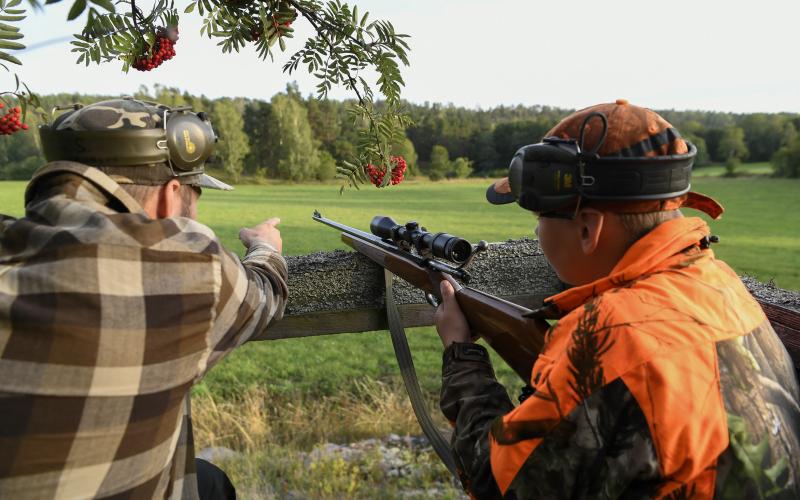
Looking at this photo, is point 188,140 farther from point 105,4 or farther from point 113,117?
point 105,4

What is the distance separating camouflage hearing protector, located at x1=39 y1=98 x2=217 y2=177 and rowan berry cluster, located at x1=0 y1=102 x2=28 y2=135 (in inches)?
7.1

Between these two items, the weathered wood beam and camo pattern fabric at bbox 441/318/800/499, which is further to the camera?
the weathered wood beam

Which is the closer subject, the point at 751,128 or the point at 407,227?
the point at 407,227

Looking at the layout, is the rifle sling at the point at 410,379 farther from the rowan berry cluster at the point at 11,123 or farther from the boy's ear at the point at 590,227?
the rowan berry cluster at the point at 11,123

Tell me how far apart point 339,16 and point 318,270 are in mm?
1062

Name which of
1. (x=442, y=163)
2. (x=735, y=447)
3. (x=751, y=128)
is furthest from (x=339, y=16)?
(x=751, y=128)

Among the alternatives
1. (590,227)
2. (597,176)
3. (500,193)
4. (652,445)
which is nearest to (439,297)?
(500,193)

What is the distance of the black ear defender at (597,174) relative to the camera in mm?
1576

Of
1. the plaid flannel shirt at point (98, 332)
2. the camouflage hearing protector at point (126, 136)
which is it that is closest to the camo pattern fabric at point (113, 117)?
the camouflage hearing protector at point (126, 136)

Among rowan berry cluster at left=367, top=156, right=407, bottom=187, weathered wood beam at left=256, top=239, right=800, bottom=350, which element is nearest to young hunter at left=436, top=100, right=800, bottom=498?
rowan berry cluster at left=367, top=156, right=407, bottom=187

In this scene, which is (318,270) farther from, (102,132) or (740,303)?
(740,303)

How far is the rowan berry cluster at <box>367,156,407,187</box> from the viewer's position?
95.1 inches

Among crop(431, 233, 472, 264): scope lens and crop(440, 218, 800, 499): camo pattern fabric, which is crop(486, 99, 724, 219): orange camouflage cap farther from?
crop(431, 233, 472, 264): scope lens

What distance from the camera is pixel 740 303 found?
1525mm
